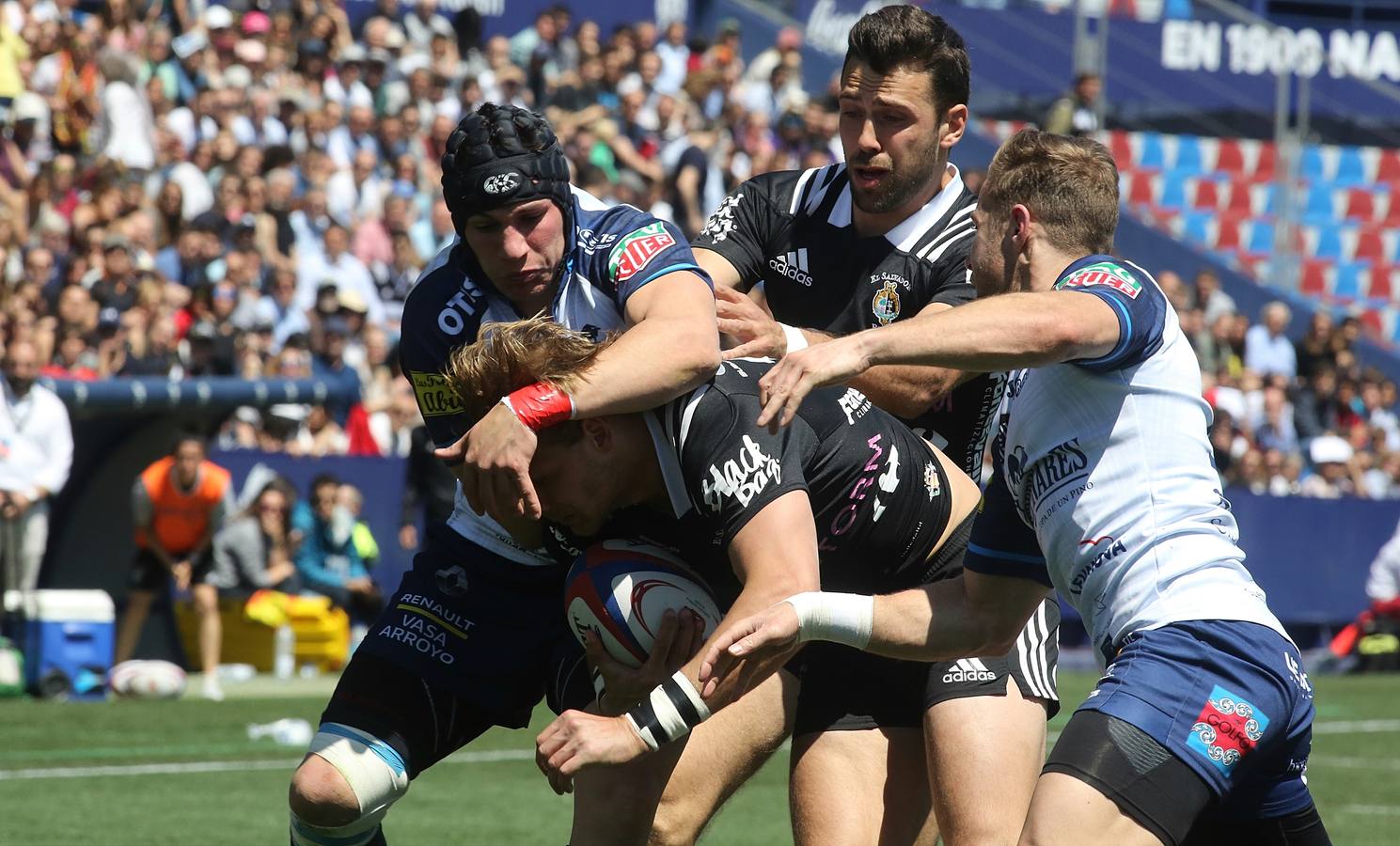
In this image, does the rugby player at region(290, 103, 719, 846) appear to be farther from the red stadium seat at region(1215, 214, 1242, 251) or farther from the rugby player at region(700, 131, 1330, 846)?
the red stadium seat at region(1215, 214, 1242, 251)

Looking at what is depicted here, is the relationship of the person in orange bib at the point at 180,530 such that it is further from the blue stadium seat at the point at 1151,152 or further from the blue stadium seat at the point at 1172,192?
the blue stadium seat at the point at 1172,192

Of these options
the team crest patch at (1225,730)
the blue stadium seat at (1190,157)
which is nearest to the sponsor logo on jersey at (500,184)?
the team crest patch at (1225,730)

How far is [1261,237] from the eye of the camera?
24.3 metres

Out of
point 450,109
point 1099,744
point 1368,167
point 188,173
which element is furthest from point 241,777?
point 1368,167

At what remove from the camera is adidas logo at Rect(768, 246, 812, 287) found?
5.92 metres

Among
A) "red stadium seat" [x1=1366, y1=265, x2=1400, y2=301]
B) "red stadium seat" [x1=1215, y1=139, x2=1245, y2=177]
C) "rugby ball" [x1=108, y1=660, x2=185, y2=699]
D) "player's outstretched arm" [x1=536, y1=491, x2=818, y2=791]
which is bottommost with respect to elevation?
"red stadium seat" [x1=1366, y1=265, x2=1400, y2=301]

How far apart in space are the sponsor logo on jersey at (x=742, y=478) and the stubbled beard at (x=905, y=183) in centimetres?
145

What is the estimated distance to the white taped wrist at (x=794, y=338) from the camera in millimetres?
5297

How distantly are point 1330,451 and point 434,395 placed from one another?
50.4 ft

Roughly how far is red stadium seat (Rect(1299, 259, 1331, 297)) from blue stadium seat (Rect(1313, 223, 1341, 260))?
14 centimetres

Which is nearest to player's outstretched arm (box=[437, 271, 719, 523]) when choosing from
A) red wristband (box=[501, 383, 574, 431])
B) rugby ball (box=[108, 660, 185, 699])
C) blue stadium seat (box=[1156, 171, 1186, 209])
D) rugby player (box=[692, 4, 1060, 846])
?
red wristband (box=[501, 383, 574, 431])

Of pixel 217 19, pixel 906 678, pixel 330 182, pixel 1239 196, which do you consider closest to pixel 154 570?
pixel 330 182

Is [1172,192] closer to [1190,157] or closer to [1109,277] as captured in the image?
[1190,157]

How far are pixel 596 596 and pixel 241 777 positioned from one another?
5488mm
